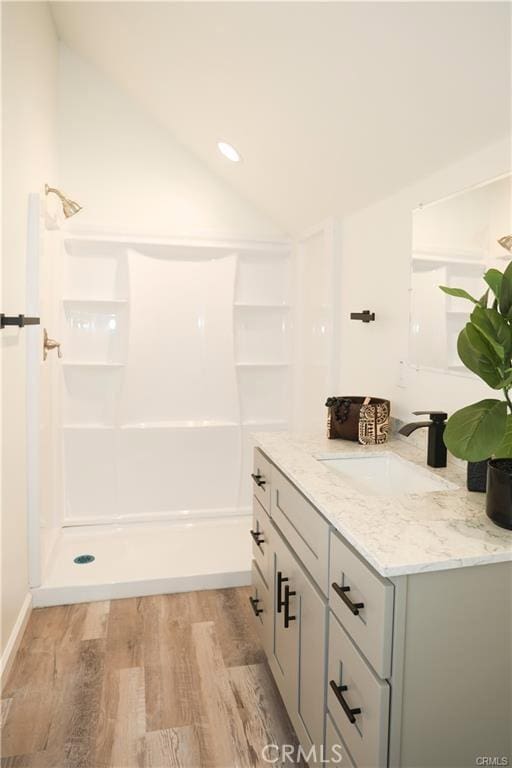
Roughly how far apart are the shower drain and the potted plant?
7.81 ft

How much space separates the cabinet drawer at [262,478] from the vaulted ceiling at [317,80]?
4.01 ft

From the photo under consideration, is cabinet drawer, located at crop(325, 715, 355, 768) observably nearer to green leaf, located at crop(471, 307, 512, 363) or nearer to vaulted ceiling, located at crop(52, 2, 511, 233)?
green leaf, located at crop(471, 307, 512, 363)

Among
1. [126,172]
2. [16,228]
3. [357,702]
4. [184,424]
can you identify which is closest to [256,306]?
[184,424]

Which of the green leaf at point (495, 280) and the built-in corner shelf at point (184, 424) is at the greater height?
the green leaf at point (495, 280)

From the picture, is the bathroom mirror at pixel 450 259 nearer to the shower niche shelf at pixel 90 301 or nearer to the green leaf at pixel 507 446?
the green leaf at pixel 507 446

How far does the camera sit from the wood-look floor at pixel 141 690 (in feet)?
5.63

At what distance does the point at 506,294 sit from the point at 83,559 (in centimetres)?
266

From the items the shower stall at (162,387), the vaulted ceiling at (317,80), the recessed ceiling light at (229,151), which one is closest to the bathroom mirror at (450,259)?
the vaulted ceiling at (317,80)

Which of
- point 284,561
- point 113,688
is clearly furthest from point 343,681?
point 113,688

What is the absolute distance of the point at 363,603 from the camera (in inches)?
45.3

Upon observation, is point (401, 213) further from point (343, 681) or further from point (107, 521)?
point (107, 521)

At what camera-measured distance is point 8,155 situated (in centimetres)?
205

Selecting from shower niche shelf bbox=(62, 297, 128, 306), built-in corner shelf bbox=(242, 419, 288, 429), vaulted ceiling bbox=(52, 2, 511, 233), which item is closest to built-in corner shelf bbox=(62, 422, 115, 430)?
shower niche shelf bbox=(62, 297, 128, 306)

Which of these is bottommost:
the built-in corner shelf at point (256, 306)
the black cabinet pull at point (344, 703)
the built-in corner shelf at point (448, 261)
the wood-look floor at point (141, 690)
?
the wood-look floor at point (141, 690)
